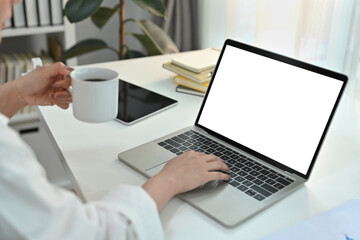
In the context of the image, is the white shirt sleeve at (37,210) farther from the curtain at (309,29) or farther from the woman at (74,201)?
the curtain at (309,29)

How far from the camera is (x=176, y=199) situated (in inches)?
36.6

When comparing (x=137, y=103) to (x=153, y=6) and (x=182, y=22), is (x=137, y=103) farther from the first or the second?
(x=182, y=22)

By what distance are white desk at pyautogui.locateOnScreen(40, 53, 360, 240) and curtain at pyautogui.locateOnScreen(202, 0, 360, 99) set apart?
33 cm

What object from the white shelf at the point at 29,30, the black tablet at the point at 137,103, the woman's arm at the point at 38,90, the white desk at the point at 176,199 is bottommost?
the white desk at the point at 176,199

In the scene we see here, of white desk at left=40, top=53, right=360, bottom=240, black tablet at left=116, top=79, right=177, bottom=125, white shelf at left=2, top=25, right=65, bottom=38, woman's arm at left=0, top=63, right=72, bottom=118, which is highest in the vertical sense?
woman's arm at left=0, top=63, right=72, bottom=118

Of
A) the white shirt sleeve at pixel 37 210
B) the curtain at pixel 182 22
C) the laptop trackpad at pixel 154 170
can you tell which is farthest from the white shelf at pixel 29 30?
the white shirt sleeve at pixel 37 210

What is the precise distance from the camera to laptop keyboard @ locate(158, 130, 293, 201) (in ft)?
3.14

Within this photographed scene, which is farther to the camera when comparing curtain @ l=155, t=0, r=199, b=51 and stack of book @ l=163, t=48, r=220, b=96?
curtain @ l=155, t=0, r=199, b=51

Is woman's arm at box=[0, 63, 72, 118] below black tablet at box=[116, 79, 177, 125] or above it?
above

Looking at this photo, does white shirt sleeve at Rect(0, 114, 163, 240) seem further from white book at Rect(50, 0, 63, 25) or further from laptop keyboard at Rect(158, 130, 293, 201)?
white book at Rect(50, 0, 63, 25)

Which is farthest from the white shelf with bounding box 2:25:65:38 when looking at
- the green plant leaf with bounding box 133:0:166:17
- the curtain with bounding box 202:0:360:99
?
the curtain with bounding box 202:0:360:99

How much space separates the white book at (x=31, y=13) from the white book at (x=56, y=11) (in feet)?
0.24

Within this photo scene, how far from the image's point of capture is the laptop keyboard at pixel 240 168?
957 mm

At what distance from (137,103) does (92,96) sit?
0.32 meters
